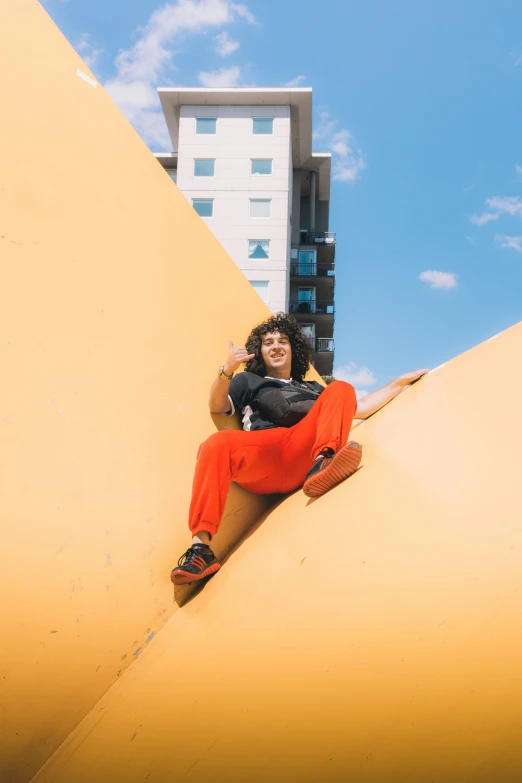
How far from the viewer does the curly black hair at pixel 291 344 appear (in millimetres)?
2410

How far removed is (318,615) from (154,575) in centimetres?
49

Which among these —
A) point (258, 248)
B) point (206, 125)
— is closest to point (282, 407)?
point (258, 248)

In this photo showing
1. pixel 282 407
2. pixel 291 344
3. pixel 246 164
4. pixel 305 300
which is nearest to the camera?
pixel 282 407

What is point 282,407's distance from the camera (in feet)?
7.06

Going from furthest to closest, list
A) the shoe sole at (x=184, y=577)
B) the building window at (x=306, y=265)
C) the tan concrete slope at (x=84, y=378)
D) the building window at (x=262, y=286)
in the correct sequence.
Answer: the building window at (x=306, y=265) < the building window at (x=262, y=286) < the shoe sole at (x=184, y=577) < the tan concrete slope at (x=84, y=378)

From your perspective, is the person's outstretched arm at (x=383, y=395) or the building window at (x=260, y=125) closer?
the person's outstretched arm at (x=383, y=395)

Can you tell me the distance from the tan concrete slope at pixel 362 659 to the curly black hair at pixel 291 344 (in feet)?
3.39

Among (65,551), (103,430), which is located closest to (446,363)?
(103,430)

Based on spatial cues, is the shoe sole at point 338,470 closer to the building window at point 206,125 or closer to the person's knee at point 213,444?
the person's knee at point 213,444

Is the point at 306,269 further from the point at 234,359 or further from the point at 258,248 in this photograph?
the point at 234,359

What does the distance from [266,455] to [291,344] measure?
2.85 ft

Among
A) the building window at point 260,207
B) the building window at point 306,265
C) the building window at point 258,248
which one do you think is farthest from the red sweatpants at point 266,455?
the building window at point 306,265

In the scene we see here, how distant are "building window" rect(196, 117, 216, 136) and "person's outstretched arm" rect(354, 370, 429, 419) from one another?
2193 centimetres

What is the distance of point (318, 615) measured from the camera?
1.33 meters
